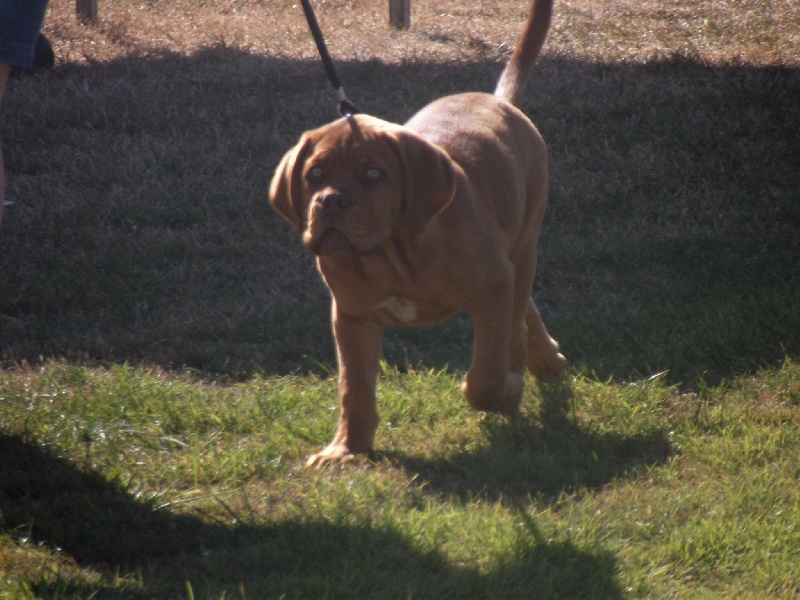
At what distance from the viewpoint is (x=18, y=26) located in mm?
3275

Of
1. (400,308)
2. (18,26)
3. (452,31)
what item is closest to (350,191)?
(400,308)

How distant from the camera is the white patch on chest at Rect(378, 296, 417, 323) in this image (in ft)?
10.7

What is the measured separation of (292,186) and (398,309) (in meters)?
0.52

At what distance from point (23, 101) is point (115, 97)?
677 millimetres

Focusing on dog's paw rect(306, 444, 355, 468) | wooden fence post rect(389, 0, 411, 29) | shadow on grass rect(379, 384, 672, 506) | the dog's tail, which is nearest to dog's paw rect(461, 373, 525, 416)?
shadow on grass rect(379, 384, 672, 506)

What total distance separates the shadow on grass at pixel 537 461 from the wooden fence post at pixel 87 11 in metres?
7.36

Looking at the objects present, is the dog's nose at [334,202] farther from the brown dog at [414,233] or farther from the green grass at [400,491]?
the green grass at [400,491]

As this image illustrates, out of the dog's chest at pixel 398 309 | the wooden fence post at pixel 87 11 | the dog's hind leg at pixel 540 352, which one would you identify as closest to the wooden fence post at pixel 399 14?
the wooden fence post at pixel 87 11

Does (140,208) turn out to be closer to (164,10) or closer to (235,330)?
(235,330)

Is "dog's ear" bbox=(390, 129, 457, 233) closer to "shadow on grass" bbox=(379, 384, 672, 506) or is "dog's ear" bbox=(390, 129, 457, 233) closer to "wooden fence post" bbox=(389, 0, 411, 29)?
"shadow on grass" bbox=(379, 384, 672, 506)

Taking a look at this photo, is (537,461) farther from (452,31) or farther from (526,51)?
(452,31)

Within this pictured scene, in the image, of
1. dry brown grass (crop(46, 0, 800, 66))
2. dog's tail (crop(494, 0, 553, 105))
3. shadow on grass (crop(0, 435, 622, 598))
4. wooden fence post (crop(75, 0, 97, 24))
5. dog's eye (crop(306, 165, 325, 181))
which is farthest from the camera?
wooden fence post (crop(75, 0, 97, 24))

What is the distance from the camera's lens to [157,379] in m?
4.23

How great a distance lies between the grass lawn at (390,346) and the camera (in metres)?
2.84
